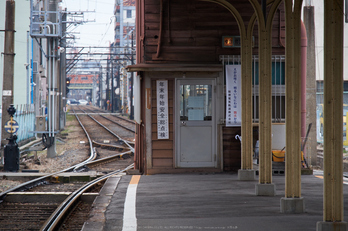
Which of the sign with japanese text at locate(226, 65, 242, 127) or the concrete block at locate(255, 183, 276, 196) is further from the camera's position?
the sign with japanese text at locate(226, 65, 242, 127)

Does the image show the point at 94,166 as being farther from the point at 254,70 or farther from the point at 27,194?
the point at 254,70

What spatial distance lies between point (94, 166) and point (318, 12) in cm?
1539

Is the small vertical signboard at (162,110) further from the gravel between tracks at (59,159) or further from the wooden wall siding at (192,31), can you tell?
the gravel between tracks at (59,159)

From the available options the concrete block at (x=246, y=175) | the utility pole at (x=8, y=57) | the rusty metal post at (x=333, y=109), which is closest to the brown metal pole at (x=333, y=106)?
the rusty metal post at (x=333, y=109)

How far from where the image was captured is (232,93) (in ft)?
30.8

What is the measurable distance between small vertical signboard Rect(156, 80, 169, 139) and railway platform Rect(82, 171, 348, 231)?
38.1 inches

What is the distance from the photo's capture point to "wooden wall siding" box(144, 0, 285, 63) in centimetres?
948

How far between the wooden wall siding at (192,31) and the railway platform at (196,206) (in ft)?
8.36

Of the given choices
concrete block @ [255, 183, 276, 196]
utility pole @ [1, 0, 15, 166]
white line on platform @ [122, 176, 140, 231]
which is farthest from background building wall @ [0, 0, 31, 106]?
concrete block @ [255, 183, 276, 196]

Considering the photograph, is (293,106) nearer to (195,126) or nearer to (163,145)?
(195,126)

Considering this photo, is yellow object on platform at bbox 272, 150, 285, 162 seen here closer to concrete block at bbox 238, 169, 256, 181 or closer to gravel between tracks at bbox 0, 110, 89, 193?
concrete block at bbox 238, 169, 256, 181

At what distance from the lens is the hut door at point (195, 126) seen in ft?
31.0

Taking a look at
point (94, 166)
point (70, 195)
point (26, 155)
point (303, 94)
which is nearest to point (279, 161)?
point (303, 94)

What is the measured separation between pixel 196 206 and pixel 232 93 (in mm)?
3629
